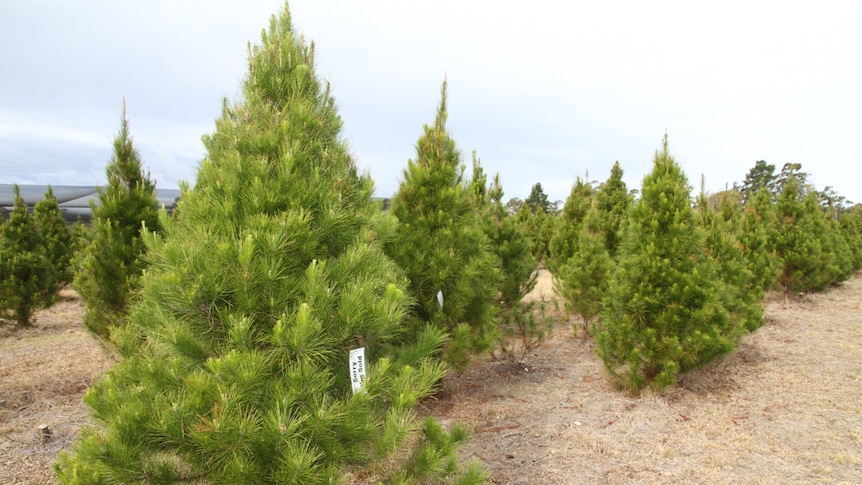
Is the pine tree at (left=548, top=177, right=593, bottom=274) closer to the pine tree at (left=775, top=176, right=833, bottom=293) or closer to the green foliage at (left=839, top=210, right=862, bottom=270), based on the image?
the pine tree at (left=775, top=176, right=833, bottom=293)

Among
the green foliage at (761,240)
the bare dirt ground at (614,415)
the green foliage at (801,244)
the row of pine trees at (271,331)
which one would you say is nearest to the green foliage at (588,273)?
the bare dirt ground at (614,415)

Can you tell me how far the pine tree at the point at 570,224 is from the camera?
12453 mm

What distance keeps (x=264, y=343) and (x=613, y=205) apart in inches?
401

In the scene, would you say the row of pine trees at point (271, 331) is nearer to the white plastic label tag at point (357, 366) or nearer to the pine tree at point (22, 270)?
the white plastic label tag at point (357, 366)

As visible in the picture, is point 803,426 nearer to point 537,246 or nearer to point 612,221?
point 612,221

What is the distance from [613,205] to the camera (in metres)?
11.3

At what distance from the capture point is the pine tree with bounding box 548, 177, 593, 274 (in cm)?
1245

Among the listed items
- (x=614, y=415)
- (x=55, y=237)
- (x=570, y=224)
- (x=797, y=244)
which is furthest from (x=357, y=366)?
(x=797, y=244)

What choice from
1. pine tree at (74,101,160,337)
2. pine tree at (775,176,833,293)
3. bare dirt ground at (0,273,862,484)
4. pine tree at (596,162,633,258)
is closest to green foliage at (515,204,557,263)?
pine tree at (775,176,833,293)

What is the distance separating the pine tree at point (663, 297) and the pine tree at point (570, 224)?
218 inches

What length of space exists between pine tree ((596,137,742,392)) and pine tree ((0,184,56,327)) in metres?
11.5

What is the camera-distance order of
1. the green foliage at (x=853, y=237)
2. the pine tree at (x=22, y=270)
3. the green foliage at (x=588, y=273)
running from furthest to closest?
the green foliage at (x=853, y=237) < the pine tree at (x=22, y=270) < the green foliage at (x=588, y=273)

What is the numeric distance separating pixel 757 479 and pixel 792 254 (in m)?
12.0

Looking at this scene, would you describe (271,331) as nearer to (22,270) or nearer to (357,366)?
(357,366)
